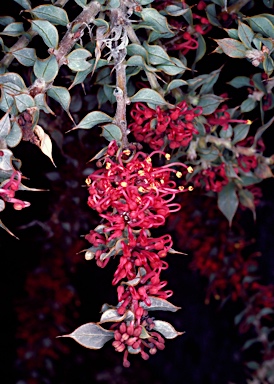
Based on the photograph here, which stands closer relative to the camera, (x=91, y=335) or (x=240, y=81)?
(x=91, y=335)

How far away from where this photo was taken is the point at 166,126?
2.56 feet

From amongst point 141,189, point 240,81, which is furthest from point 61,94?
point 240,81

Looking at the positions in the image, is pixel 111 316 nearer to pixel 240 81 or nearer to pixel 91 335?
pixel 91 335

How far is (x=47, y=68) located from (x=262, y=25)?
29 cm

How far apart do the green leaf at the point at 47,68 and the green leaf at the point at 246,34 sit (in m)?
0.24

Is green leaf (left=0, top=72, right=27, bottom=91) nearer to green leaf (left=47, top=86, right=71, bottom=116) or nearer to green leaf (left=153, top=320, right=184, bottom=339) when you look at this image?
green leaf (left=47, top=86, right=71, bottom=116)

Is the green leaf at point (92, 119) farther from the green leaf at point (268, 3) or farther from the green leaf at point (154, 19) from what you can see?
the green leaf at point (268, 3)

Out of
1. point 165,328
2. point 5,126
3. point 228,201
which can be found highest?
point 5,126

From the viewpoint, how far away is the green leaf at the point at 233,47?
0.75m

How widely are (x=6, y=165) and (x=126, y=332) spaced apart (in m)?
0.22

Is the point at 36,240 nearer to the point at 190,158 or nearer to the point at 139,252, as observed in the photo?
Result: the point at 190,158

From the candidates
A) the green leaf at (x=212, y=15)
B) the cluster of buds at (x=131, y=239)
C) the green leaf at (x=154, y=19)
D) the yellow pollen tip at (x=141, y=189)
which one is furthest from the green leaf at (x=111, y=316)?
the green leaf at (x=212, y=15)

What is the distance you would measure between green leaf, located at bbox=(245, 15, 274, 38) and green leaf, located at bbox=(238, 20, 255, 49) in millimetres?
15

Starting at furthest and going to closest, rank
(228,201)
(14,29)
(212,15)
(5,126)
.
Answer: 1. (228,201)
2. (212,15)
3. (14,29)
4. (5,126)
